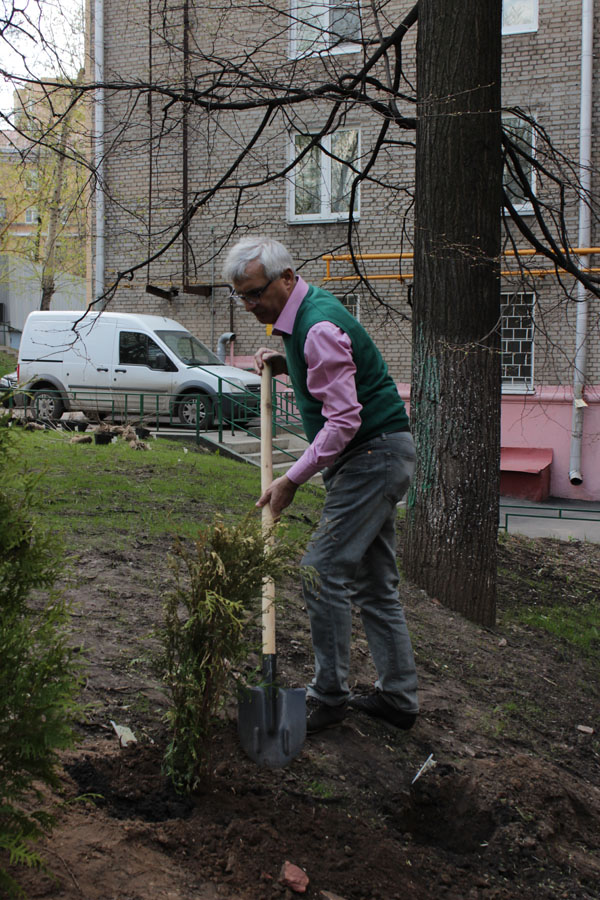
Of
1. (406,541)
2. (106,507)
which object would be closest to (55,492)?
(106,507)

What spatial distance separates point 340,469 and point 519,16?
15.3m

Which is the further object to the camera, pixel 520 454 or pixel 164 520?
pixel 520 454

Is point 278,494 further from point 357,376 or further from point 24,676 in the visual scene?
point 24,676

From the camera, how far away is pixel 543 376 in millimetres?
15414

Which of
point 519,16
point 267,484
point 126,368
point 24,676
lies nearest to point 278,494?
point 267,484

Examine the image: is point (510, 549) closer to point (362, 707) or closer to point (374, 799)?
point (362, 707)

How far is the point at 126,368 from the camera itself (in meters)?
15.8

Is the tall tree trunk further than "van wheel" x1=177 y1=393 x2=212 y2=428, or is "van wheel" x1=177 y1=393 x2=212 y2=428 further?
"van wheel" x1=177 y1=393 x2=212 y2=428

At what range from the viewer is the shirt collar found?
3.20 metres

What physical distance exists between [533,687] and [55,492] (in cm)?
441

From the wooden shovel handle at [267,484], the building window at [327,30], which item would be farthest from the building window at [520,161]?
the wooden shovel handle at [267,484]

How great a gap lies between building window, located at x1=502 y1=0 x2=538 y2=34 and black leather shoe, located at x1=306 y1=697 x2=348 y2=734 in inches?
608

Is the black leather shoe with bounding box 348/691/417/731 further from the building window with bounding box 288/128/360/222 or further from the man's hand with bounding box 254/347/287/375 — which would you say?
the building window with bounding box 288/128/360/222

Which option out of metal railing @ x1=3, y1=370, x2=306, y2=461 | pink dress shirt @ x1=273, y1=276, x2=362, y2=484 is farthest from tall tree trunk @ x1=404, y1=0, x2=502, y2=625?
metal railing @ x1=3, y1=370, x2=306, y2=461
